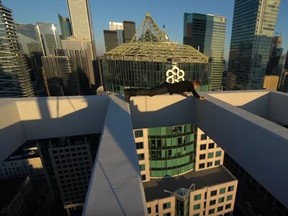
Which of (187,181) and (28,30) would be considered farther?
(28,30)

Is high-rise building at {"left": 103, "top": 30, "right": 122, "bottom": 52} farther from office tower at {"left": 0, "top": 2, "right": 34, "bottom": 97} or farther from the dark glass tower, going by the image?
the dark glass tower

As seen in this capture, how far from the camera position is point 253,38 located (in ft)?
276

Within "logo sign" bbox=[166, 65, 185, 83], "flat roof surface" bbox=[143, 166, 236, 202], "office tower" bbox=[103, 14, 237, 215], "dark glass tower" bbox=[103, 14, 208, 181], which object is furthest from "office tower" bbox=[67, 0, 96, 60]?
"logo sign" bbox=[166, 65, 185, 83]

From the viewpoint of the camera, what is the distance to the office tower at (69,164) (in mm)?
41297

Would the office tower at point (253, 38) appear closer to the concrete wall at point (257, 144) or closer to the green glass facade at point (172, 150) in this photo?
the green glass facade at point (172, 150)

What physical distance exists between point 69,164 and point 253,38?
106701 millimetres

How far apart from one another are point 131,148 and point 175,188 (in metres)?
19.7

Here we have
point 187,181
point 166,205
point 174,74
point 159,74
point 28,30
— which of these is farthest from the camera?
point 28,30

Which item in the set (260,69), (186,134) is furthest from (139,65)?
(260,69)

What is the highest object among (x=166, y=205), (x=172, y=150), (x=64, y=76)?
(x=64, y=76)

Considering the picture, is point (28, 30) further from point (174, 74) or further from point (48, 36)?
point (174, 74)

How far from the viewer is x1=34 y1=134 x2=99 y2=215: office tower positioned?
41.3 meters

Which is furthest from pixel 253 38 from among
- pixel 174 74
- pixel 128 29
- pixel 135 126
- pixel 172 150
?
pixel 128 29

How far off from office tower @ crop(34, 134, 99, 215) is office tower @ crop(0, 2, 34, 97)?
124 ft
